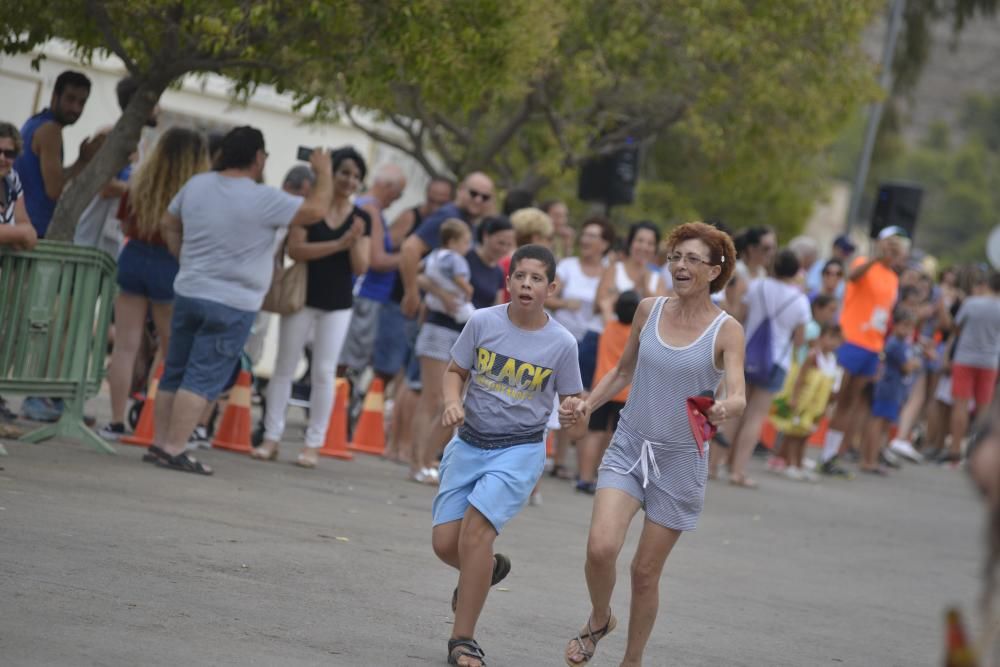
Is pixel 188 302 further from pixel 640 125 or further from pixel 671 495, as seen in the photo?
pixel 640 125

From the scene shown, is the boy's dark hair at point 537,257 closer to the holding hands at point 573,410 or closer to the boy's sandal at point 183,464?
the holding hands at point 573,410

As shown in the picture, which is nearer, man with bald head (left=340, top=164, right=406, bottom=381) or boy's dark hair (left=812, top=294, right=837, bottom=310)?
man with bald head (left=340, top=164, right=406, bottom=381)

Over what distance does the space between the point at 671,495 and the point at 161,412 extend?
4796 millimetres

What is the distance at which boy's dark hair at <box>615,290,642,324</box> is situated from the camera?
13.1 meters

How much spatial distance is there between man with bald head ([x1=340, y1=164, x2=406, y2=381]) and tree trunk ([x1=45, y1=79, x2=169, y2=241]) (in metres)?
2.50

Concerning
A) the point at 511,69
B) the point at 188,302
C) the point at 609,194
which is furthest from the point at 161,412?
the point at 609,194

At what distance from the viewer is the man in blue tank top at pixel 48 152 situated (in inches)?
436

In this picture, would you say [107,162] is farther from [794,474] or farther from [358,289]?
[794,474]

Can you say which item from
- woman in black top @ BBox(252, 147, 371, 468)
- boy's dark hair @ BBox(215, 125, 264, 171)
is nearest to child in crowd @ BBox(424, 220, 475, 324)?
woman in black top @ BBox(252, 147, 371, 468)

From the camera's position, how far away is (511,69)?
474 inches

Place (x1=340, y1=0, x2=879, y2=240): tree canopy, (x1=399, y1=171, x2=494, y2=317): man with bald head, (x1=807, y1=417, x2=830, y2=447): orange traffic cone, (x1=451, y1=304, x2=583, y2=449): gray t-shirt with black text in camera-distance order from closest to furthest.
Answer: (x1=451, y1=304, x2=583, y2=449): gray t-shirt with black text, (x1=399, y1=171, x2=494, y2=317): man with bald head, (x1=340, y1=0, x2=879, y2=240): tree canopy, (x1=807, y1=417, x2=830, y2=447): orange traffic cone

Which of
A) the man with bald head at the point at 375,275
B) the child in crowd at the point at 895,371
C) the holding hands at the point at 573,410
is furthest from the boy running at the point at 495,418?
the child in crowd at the point at 895,371

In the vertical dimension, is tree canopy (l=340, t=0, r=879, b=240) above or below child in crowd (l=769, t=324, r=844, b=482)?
above

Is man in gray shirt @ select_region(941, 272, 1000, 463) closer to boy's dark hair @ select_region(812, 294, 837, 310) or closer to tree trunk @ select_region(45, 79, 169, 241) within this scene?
boy's dark hair @ select_region(812, 294, 837, 310)
